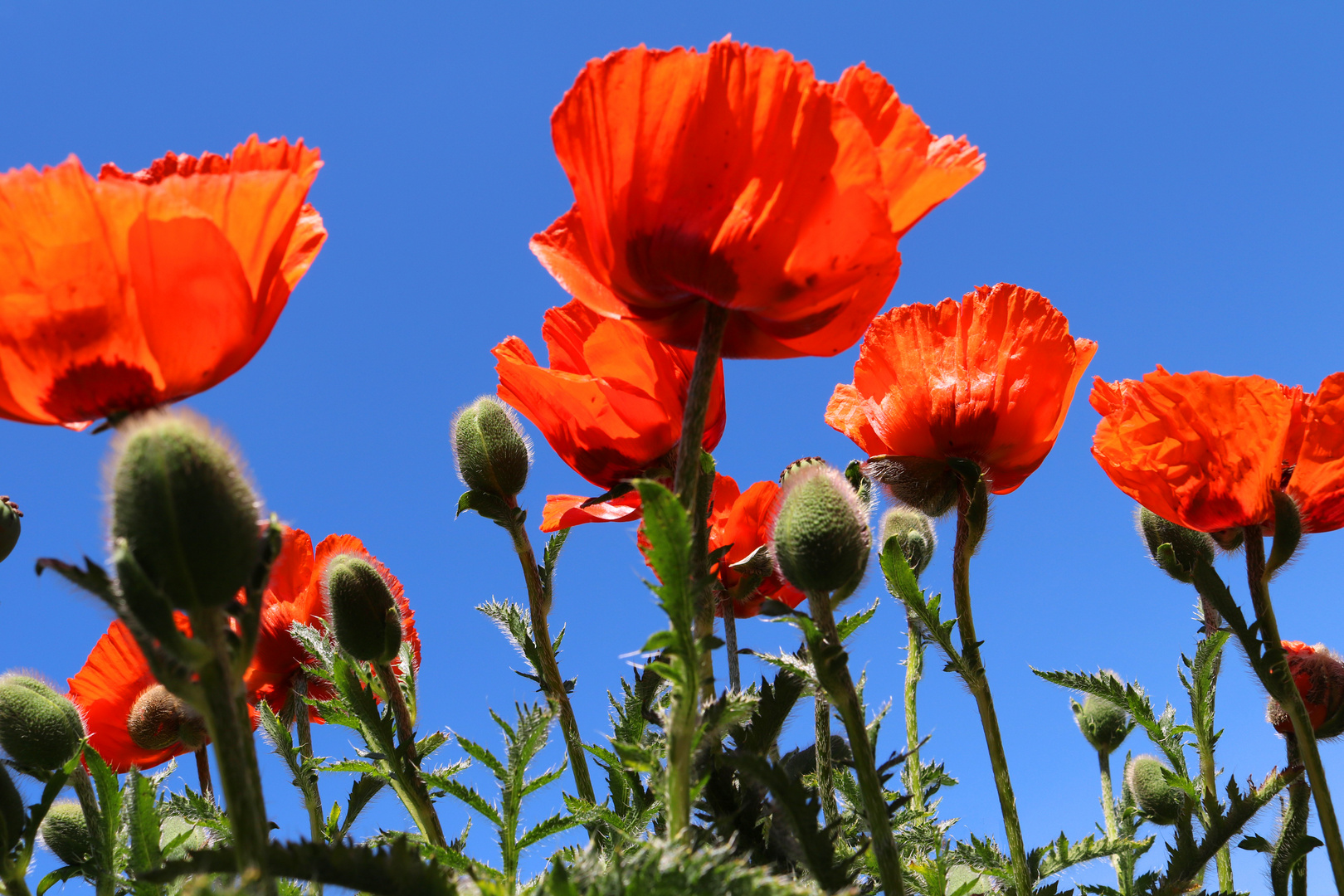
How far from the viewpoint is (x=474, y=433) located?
2.25 m

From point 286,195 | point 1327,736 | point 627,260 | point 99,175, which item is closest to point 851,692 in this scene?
point 627,260

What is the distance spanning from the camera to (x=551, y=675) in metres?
2.10

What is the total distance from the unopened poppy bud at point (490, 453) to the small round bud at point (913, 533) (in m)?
1.07

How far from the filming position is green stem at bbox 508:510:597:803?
2098 mm

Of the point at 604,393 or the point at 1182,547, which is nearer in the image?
the point at 604,393

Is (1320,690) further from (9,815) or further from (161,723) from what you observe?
(161,723)

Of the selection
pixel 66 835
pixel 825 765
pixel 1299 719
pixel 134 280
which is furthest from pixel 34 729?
pixel 1299 719

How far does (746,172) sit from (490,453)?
1012mm

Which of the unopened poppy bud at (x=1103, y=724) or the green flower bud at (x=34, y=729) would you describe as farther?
the unopened poppy bud at (x=1103, y=724)

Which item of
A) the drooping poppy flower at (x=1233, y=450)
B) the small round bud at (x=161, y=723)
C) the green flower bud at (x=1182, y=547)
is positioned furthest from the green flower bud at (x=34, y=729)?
the green flower bud at (x=1182, y=547)

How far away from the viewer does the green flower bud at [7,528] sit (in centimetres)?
218

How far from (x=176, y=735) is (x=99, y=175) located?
162cm

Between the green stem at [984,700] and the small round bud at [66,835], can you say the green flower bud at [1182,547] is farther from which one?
the small round bud at [66,835]

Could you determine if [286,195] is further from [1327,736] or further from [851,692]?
[1327,736]
